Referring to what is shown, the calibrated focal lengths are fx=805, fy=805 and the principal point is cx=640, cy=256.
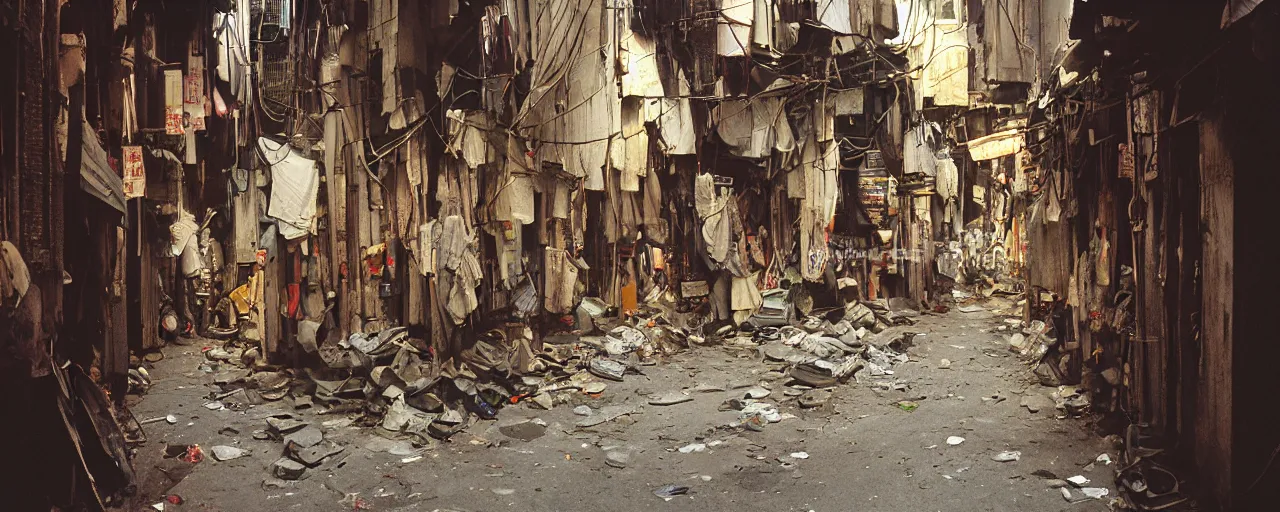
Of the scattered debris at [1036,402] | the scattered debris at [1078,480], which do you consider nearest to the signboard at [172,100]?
the scattered debris at [1078,480]

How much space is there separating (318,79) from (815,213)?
7726 mm

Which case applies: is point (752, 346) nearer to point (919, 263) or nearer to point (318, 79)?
point (919, 263)

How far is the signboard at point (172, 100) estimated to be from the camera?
602 cm

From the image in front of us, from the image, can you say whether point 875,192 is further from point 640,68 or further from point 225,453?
point 225,453

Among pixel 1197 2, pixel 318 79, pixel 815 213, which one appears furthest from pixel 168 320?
pixel 1197 2

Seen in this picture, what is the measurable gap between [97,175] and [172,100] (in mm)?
2089

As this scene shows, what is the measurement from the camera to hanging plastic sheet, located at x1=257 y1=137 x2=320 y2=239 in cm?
857

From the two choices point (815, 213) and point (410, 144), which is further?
point (815, 213)

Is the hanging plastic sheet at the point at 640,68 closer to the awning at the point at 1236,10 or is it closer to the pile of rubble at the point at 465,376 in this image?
the pile of rubble at the point at 465,376

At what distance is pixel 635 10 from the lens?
885cm

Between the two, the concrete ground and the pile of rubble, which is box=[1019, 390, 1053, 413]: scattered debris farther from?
the pile of rubble

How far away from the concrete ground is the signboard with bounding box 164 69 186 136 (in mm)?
2472

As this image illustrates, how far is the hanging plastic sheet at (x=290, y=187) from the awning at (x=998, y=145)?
8.86m

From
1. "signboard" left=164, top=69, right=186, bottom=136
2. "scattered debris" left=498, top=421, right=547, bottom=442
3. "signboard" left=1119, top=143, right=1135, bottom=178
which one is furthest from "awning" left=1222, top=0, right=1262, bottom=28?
"signboard" left=164, top=69, right=186, bottom=136
